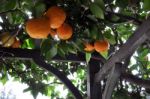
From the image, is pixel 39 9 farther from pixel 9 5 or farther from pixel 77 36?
pixel 77 36

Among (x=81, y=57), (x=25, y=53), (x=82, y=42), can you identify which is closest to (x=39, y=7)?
(x=82, y=42)

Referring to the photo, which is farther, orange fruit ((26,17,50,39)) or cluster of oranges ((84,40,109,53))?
cluster of oranges ((84,40,109,53))

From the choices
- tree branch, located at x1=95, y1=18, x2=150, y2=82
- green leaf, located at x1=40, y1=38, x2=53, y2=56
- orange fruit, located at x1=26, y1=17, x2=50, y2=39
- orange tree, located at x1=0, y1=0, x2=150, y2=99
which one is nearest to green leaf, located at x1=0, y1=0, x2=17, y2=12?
orange tree, located at x1=0, y1=0, x2=150, y2=99

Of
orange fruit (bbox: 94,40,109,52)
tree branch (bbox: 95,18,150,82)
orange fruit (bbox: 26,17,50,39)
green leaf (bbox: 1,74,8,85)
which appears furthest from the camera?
green leaf (bbox: 1,74,8,85)

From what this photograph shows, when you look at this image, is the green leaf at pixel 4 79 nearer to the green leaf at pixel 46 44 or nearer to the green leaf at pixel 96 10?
the green leaf at pixel 46 44

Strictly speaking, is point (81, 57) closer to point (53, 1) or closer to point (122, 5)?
point (122, 5)

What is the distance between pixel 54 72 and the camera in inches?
96.2

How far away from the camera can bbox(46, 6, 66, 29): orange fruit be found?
1.12 metres

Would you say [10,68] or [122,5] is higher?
[122,5]

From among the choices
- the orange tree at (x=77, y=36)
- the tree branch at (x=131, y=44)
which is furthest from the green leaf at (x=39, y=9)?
the tree branch at (x=131, y=44)

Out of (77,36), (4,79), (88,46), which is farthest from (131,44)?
(4,79)

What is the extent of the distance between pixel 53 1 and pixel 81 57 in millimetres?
1232

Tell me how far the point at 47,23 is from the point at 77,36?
0.82ft

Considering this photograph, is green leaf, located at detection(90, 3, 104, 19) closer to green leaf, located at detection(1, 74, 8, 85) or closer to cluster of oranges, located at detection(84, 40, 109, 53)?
cluster of oranges, located at detection(84, 40, 109, 53)
